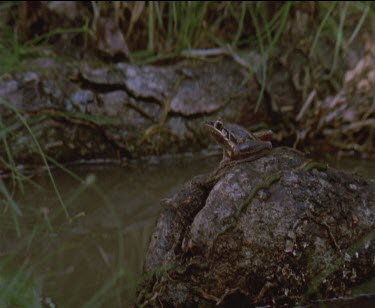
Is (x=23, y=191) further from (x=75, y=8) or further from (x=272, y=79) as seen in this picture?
(x=272, y=79)

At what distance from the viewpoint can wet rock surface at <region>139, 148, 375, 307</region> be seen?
2.16m

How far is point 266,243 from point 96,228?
47.9 inches

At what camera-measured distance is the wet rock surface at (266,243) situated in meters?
2.16

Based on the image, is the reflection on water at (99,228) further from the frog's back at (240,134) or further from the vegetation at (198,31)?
the vegetation at (198,31)

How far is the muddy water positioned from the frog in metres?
0.61

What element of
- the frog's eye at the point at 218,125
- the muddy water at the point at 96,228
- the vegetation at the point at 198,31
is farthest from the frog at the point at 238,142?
the vegetation at the point at 198,31

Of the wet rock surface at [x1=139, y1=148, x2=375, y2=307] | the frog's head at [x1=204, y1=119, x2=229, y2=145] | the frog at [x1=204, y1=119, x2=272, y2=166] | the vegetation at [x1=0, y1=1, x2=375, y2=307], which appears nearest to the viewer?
the wet rock surface at [x1=139, y1=148, x2=375, y2=307]

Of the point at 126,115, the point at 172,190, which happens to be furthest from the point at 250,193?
the point at 126,115

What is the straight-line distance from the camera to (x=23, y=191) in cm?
346

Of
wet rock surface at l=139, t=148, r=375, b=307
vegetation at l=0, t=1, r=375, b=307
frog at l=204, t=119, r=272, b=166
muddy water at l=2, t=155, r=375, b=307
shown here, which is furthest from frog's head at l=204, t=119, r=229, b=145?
vegetation at l=0, t=1, r=375, b=307

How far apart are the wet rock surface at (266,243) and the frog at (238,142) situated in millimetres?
56

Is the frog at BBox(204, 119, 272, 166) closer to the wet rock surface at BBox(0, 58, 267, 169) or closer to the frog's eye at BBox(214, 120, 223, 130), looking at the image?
the frog's eye at BBox(214, 120, 223, 130)

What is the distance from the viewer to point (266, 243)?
2.15 metres

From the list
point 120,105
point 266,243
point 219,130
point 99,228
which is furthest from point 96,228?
point 120,105
